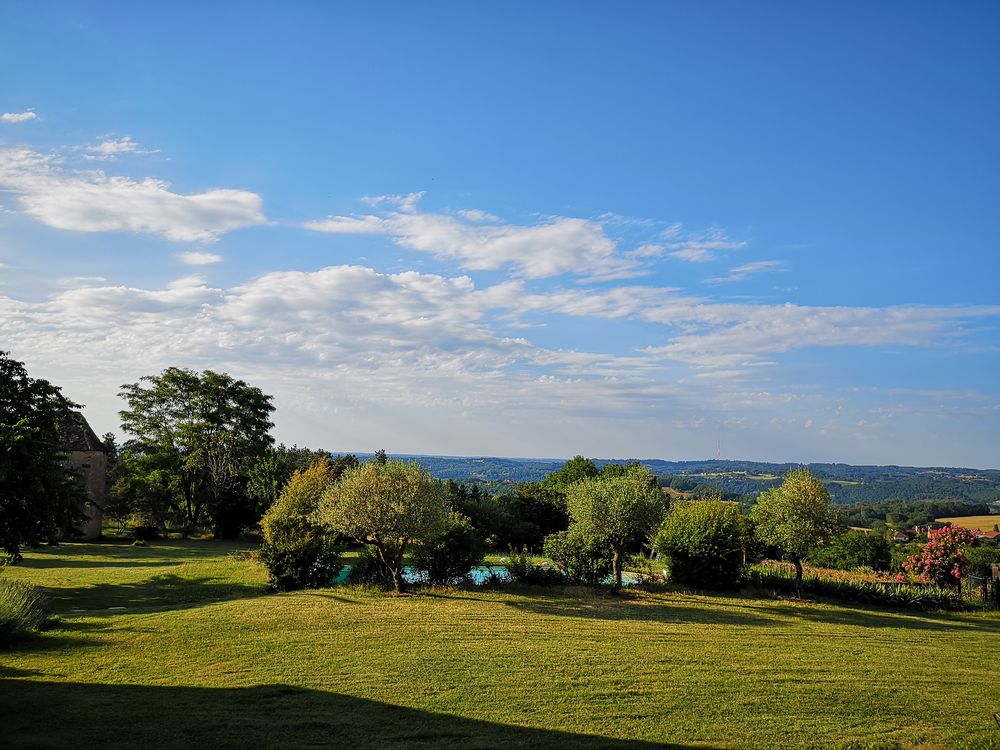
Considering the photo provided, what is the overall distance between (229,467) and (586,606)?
31966 millimetres

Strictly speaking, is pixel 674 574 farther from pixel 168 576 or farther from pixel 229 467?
pixel 229 467

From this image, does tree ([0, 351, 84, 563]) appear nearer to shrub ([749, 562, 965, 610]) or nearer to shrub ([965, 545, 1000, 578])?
shrub ([749, 562, 965, 610])

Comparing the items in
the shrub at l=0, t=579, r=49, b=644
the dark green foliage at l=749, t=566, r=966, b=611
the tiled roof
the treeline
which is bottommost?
the treeline

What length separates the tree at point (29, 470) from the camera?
19.0 metres

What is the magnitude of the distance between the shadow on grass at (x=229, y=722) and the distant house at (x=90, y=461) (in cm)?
2965

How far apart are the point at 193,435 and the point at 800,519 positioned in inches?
1506

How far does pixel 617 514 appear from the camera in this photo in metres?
21.0

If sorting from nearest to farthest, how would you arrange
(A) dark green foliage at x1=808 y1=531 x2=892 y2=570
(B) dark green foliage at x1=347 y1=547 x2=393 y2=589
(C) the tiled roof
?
(B) dark green foliage at x1=347 y1=547 x2=393 y2=589 < (C) the tiled roof < (A) dark green foliage at x1=808 y1=531 x2=892 y2=570

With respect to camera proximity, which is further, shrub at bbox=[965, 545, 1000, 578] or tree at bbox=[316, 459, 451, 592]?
shrub at bbox=[965, 545, 1000, 578]

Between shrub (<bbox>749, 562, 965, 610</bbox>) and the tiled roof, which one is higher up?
the tiled roof

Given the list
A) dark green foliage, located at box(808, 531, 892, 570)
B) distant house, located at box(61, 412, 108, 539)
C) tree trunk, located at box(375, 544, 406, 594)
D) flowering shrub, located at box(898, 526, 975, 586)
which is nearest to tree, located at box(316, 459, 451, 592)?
tree trunk, located at box(375, 544, 406, 594)

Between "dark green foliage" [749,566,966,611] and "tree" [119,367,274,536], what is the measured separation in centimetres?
3246

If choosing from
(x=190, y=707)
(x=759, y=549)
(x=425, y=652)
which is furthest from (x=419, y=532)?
(x=759, y=549)

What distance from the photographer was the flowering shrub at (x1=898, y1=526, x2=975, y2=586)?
990 inches
